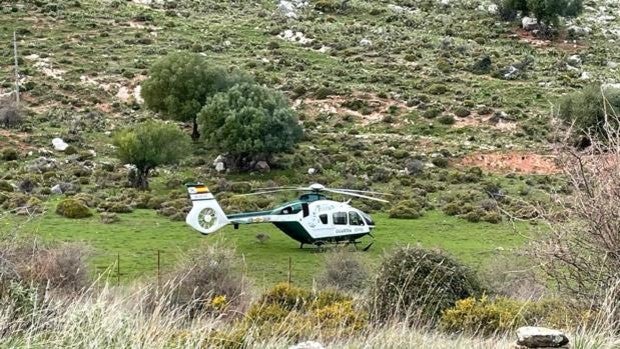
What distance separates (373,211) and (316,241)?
916 centimetres

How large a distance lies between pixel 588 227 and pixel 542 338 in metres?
3.08

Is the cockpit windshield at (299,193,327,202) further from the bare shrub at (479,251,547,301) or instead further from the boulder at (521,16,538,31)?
the boulder at (521,16,538,31)

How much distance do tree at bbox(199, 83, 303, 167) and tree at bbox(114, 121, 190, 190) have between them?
2.62 m

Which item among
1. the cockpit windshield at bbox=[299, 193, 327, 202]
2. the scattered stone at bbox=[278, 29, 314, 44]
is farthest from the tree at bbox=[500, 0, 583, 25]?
the cockpit windshield at bbox=[299, 193, 327, 202]

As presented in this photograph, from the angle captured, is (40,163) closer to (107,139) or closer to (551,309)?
(107,139)

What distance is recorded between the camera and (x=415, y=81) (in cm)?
6197

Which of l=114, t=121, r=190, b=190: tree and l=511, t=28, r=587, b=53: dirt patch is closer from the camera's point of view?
l=114, t=121, r=190, b=190: tree

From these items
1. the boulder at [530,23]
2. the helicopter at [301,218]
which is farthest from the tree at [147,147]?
the boulder at [530,23]

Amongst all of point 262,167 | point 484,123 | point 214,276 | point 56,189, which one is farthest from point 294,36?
point 214,276

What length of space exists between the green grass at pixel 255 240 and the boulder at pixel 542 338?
19.0 meters

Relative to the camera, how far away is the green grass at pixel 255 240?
2861 cm

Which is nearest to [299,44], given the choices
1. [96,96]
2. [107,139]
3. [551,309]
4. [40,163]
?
[96,96]

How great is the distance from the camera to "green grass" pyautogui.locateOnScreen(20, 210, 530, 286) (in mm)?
28609

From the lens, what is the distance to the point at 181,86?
163 ft
